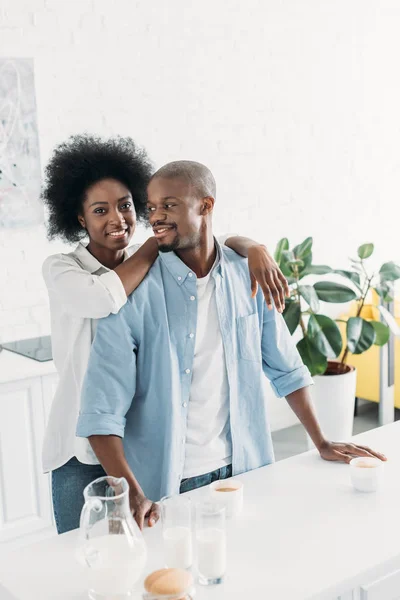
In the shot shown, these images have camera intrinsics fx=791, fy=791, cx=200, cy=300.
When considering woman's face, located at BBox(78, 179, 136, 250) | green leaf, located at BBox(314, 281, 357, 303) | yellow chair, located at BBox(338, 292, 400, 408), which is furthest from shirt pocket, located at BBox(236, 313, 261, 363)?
yellow chair, located at BBox(338, 292, 400, 408)

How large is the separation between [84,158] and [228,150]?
6.79ft

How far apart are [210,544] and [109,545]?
17cm

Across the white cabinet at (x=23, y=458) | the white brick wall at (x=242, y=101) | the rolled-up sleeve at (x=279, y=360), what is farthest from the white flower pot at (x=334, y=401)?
the rolled-up sleeve at (x=279, y=360)

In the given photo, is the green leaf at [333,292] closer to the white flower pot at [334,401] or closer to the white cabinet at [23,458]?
the white flower pot at [334,401]

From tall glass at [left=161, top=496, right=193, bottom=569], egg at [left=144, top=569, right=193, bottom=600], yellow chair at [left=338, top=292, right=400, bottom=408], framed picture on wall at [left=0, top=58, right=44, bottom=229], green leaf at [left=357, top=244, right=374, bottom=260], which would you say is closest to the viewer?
egg at [left=144, top=569, right=193, bottom=600]

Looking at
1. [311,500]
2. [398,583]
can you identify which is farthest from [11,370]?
[398,583]

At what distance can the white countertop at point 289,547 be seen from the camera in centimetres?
124

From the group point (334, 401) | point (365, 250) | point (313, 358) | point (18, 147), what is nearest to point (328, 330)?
point (313, 358)

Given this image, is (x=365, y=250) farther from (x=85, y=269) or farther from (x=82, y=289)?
(x=82, y=289)

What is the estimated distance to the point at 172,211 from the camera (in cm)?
165

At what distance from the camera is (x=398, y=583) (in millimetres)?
1440

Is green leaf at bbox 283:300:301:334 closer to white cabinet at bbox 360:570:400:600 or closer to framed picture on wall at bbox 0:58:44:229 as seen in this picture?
framed picture on wall at bbox 0:58:44:229

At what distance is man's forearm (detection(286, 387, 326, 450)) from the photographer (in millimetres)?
1784

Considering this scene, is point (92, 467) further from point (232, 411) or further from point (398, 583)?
point (398, 583)
